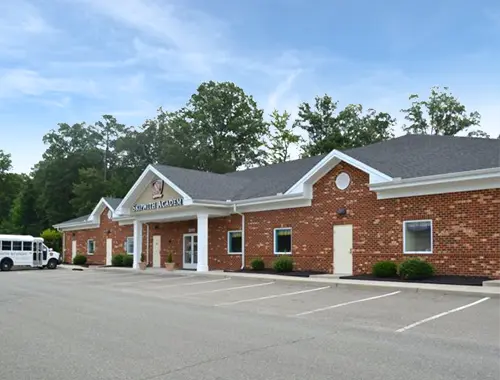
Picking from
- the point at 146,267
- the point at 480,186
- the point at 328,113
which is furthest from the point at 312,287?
the point at 328,113

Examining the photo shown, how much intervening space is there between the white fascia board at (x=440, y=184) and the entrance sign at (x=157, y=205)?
10.6 metres

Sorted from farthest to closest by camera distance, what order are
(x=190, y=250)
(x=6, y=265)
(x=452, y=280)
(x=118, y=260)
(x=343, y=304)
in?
(x=6, y=265), (x=118, y=260), (x=190, y=250), (x=452, y=280), (x=343, y=304)

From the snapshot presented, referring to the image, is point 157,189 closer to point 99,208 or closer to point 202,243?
point 202,243

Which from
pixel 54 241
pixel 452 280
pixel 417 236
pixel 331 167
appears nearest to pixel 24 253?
pixel 54 241

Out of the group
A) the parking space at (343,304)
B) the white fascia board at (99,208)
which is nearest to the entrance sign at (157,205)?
the parking space at (343,304)

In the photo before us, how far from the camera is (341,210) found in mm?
21094

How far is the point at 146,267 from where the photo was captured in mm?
32312

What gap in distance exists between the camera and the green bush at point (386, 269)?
18641 mm

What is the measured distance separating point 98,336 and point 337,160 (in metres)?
14.1

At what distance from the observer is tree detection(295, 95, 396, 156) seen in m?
48.7

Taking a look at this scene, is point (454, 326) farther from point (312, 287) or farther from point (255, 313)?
point (312, 287)

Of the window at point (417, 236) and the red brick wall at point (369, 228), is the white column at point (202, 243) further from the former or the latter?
the window at point (417, 236)

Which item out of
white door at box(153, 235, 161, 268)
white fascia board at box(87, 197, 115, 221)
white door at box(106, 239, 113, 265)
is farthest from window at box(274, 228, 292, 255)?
white door at box(106, 239, 113, 265)

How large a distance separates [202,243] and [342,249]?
781 cm
